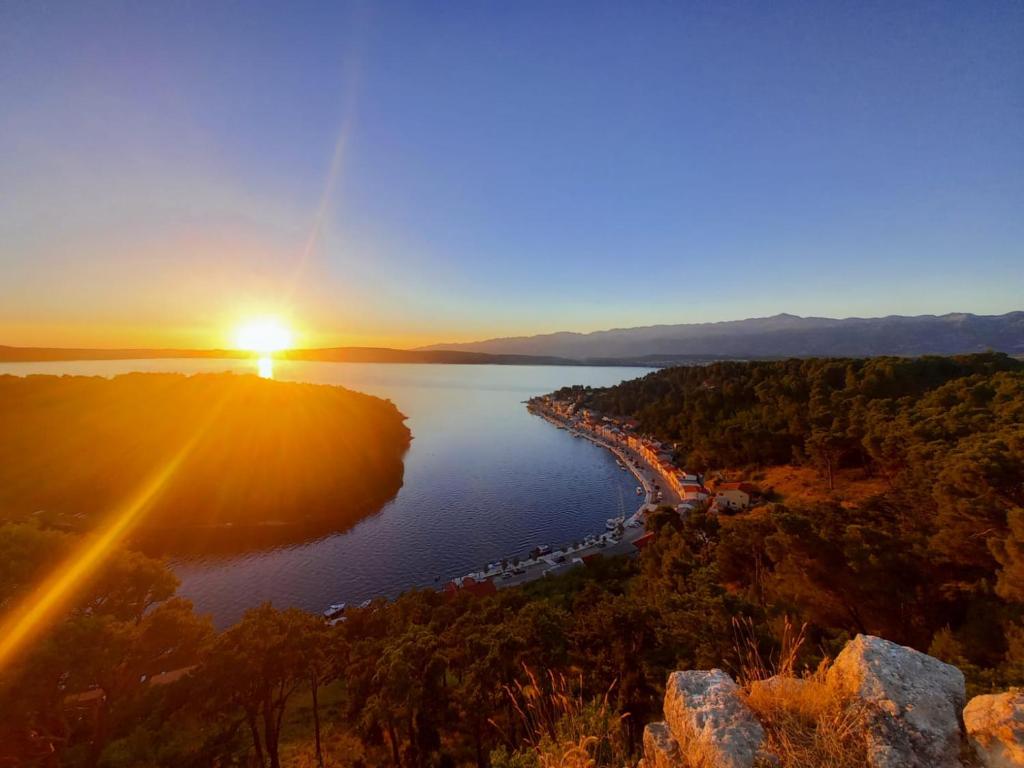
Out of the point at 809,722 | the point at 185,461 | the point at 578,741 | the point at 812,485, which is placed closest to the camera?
the point at 809,722

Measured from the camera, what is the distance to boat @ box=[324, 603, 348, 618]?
1208 inches

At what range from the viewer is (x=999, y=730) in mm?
3467

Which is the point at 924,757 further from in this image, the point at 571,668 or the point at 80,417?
the point at 80,417

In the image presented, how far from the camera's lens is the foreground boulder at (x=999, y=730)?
3.37 meters

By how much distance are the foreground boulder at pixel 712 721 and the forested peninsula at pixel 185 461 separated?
5006 cm

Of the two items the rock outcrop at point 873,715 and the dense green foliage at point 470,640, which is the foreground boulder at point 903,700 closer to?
the rock outcrop at point 873,715

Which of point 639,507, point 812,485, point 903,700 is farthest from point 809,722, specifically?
point 639,507

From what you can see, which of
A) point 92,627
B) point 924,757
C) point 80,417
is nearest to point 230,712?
point 92,627

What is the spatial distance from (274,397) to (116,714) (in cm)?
8201

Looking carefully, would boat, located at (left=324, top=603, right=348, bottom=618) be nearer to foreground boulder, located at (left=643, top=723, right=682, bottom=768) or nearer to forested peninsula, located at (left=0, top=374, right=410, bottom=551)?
forested peninsula, located at (left=0, top=374, right=410, bottom=551)

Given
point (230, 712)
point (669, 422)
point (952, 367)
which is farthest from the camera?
point (669, 422)

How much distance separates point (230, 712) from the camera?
13273 mm

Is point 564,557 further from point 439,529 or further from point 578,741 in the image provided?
point 578,741

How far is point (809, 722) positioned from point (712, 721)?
887 millimetres
